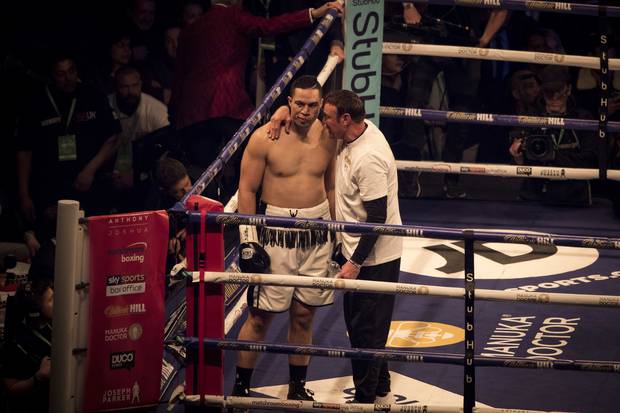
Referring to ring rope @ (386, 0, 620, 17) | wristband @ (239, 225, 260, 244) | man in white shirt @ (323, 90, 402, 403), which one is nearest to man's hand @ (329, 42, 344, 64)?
ring rope @ (386, 0, 620, 17)

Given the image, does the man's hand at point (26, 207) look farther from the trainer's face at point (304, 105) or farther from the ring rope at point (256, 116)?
the trainer's face at point (304, 105)

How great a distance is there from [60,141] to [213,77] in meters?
1.26

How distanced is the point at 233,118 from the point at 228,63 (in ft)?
1.20

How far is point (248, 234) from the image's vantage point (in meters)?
5.46

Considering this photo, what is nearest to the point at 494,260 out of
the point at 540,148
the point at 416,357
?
the point at 540,148

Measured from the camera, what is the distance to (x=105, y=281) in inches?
181

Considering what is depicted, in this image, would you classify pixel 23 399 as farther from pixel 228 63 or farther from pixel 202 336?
pixel 228 63

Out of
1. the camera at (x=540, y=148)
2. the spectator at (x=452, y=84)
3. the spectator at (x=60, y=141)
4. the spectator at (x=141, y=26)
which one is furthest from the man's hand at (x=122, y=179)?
the camera at (x=540, y=148)

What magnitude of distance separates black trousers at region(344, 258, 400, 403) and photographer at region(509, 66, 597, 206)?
8.71 feet

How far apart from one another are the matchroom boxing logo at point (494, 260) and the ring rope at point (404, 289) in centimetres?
213

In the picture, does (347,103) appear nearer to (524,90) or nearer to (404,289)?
(404,289)

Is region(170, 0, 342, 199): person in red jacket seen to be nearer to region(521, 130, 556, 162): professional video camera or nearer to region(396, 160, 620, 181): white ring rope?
region(396, 160, 620, 181): white ring rope

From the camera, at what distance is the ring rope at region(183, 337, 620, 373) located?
456 centimetres

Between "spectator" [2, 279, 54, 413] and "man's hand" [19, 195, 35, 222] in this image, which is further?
"man's hand" [19, 195, 35, 222]
